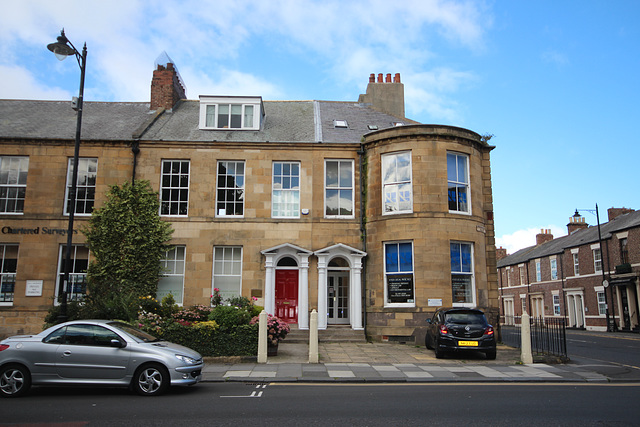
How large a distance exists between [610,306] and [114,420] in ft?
124

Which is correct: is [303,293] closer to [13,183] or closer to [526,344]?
[526,344]

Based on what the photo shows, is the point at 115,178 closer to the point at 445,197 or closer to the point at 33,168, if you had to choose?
the point at 33,168

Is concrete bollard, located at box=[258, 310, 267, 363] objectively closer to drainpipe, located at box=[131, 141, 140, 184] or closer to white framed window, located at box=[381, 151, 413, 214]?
white framed window, located at box=[381, 151, 413, 214]

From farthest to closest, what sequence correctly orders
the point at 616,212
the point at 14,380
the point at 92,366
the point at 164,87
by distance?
the point at 616,212, the point at 164,87, the point at 92,366, the point at 14,380

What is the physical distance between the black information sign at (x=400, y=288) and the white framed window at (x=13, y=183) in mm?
15400

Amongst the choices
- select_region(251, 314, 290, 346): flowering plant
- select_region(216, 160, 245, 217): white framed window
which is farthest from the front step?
select_region(216, 160, 245, 217): white framed window

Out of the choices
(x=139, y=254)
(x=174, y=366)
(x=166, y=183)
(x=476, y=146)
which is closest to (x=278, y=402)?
(x=174, y=366)

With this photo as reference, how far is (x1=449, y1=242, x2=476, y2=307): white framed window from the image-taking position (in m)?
18.5

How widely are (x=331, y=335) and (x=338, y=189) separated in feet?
→ 19.8

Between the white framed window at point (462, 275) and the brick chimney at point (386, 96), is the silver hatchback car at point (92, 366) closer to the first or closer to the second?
the white framed window at point (462, 275)

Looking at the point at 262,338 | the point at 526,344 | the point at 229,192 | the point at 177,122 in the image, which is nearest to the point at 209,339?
the point at 262,338

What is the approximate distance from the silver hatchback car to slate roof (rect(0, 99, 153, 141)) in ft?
41.5

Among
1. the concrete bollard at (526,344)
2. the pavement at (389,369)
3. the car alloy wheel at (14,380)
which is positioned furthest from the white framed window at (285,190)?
the car alloy wheel at (14,380)

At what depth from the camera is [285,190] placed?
20406 mm
